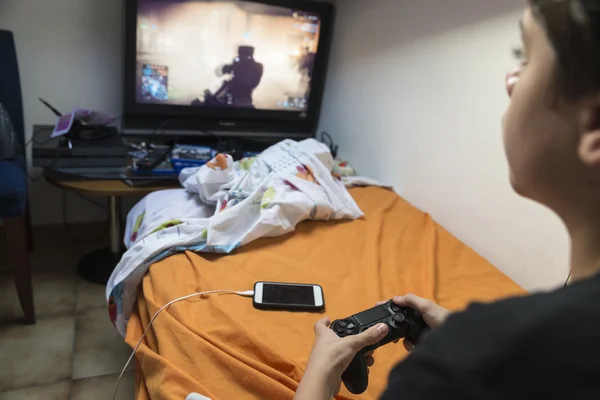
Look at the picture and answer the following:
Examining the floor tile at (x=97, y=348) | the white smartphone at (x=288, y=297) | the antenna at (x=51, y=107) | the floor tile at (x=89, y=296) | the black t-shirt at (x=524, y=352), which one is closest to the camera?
the black t-shirt at (x=524, y=352)

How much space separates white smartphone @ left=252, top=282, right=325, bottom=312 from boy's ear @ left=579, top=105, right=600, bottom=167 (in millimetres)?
762

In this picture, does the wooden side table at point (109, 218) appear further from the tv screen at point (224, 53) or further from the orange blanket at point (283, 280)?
the orange blanket at point (283, 280)

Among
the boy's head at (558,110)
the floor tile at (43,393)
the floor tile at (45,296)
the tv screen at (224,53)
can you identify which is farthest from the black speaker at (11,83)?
the boy's head at (558,110)

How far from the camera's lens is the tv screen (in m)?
1.95

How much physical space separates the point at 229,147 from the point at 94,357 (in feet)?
3.22

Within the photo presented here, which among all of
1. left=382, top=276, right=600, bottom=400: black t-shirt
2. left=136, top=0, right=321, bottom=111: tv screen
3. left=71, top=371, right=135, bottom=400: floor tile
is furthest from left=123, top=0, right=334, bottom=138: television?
left=382, top=276, right=600, bottom=400: black t-shirt

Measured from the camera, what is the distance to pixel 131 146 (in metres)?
2.06

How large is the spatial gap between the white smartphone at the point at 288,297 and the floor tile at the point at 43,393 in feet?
2.59

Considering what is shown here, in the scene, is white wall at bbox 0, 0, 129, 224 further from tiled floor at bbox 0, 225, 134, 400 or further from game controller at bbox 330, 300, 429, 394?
game controller at bbox 330, 300, 429, 394

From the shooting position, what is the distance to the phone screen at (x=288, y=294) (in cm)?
109

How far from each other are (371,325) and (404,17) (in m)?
1.35

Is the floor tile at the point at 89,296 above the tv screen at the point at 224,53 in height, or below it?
below

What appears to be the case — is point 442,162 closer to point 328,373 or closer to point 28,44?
point 328,373

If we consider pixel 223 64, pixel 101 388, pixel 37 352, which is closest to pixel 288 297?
pixel 101 388
